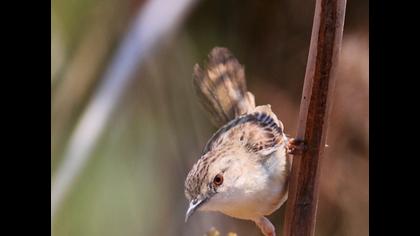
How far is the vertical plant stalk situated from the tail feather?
12.9 inches

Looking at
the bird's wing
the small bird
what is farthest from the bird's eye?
the bird's wing

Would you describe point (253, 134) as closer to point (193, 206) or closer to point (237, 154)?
point (237, 154)

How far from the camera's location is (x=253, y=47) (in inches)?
65.3

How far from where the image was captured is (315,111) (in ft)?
4.33

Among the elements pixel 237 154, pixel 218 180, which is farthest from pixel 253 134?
pixel 218 180

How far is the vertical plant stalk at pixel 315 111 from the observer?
1.32 metres

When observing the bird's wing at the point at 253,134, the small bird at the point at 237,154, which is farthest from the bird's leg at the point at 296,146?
the bird's wing at the point at 253,134

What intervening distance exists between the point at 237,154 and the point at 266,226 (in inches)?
8.6

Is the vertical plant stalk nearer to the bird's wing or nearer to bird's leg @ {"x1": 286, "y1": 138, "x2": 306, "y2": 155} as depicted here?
bird's leg @ {"x1": 286, "y1": 138, "x2": 306, "y2": 155}

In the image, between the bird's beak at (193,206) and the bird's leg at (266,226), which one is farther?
the bird's leg at (266,226)

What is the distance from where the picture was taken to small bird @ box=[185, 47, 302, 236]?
Result: 1390 mm

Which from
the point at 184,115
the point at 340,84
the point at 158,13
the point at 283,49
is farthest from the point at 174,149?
the point at 340,84

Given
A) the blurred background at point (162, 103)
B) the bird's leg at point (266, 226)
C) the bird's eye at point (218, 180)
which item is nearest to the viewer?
the blurred background at point (162, 103)

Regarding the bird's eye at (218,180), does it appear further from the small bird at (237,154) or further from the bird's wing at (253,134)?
the bird's wing at (253,134)
